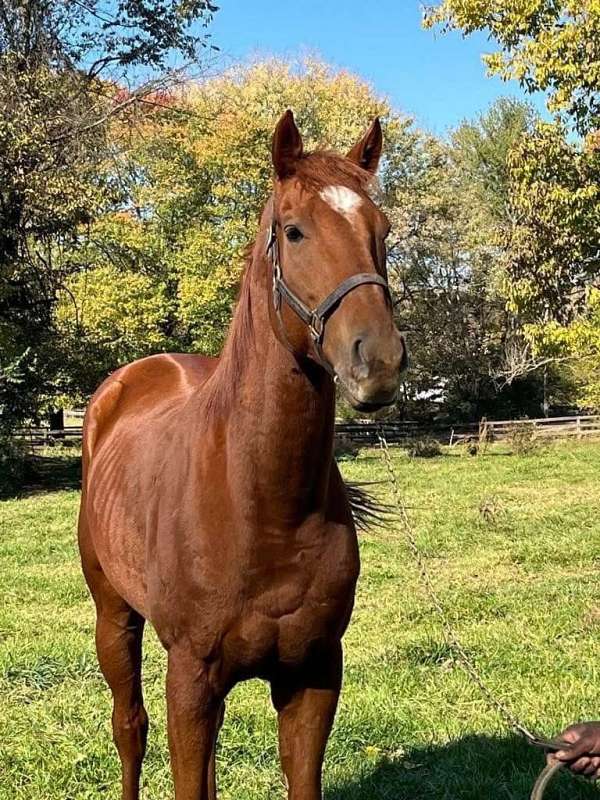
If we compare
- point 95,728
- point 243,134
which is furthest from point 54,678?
point 243,134

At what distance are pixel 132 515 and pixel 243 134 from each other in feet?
71.8

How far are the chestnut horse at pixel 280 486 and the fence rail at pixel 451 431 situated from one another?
20.7 m

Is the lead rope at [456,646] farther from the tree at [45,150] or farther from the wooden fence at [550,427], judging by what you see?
the wooden fence at [550,427]

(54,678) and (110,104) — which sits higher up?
(110,104)

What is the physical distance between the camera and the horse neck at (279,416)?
2195 mm

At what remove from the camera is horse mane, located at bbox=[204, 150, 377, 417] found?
6.89ft

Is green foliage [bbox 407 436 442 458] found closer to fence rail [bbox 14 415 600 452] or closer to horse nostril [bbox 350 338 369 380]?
fence rail [bbox 14 415 600 452]

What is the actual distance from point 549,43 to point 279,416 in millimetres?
8442

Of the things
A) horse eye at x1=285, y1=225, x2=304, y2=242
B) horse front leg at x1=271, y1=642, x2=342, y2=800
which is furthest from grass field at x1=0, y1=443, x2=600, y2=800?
horse eye at x1=285, y1=225, x2=304, y2=242

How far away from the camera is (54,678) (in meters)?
5.10

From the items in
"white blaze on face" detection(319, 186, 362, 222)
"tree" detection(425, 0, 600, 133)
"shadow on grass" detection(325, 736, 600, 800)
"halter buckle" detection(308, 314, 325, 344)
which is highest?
"tree" detection(425, 0, 600, 133)

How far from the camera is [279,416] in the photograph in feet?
7.29

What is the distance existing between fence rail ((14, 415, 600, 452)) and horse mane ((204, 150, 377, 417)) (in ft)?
68.2

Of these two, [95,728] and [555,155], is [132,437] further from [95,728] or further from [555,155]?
[555,155]
